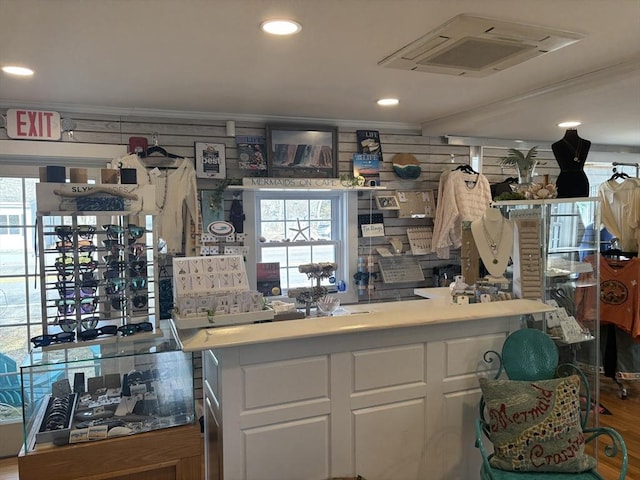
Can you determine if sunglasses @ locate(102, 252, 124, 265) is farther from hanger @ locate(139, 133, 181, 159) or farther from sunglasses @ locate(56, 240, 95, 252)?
hanger @ locate(139, 133, 181, 159)

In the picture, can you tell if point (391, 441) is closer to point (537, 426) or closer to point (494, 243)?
point (537, 426)

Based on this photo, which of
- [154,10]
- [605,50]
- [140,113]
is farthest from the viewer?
[140,113]

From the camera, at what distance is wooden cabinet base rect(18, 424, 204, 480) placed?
70.3 inches

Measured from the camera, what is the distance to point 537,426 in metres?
2.16

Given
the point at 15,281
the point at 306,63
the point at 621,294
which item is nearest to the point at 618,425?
the point at 621,294

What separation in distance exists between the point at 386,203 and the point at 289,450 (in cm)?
282

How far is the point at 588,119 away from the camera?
4.20m

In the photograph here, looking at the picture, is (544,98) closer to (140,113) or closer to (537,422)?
(537,422)

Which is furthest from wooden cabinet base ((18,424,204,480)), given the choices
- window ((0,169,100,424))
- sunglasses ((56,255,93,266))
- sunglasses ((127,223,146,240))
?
window ((0,169,100,424))

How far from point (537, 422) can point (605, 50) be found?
193cm

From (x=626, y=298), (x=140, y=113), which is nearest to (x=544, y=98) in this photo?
(x=626, y=298)

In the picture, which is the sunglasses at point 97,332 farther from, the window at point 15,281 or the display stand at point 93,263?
the window at point 15,281

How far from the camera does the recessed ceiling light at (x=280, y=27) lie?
214cm

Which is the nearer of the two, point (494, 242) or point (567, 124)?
point (494, 242)
